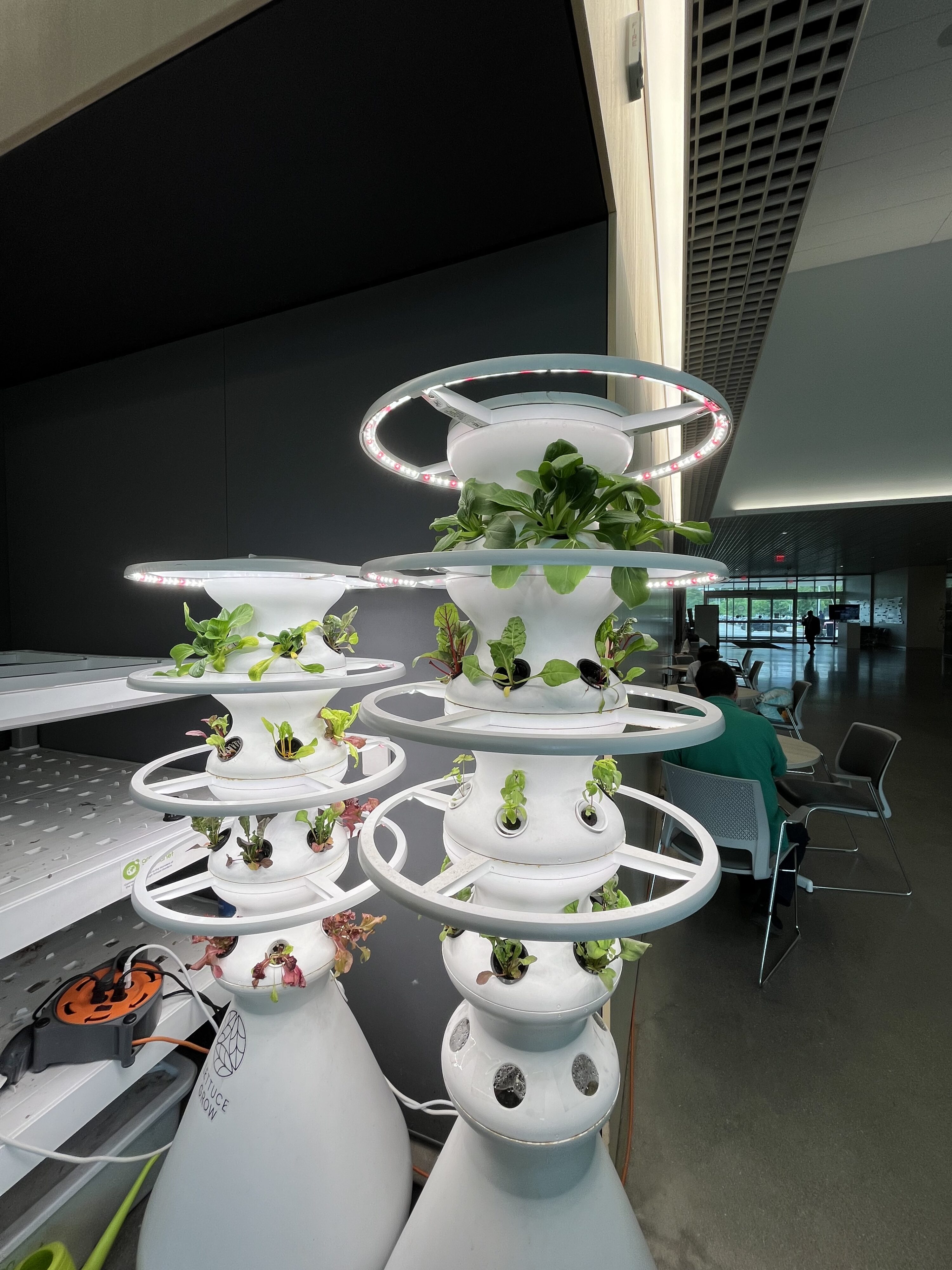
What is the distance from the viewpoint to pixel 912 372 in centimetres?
503

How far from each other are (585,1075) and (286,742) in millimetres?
680

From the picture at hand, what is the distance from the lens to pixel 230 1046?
1.02m

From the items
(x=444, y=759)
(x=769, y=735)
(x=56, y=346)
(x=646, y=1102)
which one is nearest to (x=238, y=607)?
(x=444, y=759)

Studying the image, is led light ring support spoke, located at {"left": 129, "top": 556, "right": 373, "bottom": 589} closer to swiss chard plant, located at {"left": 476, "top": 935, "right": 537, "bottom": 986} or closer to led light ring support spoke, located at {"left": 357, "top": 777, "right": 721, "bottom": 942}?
led light ring support spoke, located at {"left": 357, "top": 777, "right": 721, "bottom": 942}

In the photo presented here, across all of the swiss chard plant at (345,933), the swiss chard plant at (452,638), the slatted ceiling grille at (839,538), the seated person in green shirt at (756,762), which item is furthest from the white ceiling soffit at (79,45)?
the slatted ceiling grille at (839,538)

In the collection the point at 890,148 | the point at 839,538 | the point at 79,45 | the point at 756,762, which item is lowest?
the point at 756,762

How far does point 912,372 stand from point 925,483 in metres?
3.57

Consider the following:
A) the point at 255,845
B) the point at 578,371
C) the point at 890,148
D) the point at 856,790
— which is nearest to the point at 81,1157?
the point at 255,845

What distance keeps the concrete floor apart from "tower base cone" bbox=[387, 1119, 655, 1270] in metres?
0.83

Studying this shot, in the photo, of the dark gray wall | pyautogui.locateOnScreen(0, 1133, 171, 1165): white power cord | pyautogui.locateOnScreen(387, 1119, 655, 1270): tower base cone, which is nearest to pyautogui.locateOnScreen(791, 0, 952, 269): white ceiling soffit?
the dark gray wall

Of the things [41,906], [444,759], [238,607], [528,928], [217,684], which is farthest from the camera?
[444,759]

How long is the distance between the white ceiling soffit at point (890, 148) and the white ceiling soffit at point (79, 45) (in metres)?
2.25

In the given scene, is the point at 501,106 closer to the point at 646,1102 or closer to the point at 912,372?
the point at 646,1102

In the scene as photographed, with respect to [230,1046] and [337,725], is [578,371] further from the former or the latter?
[230,1046]
